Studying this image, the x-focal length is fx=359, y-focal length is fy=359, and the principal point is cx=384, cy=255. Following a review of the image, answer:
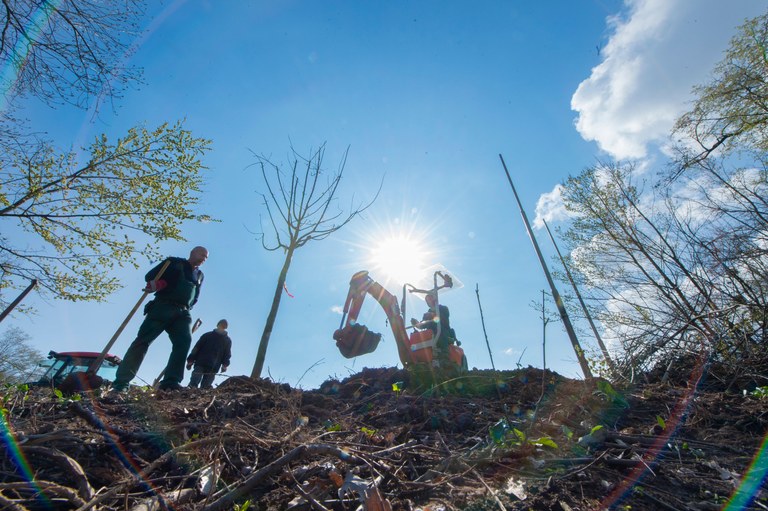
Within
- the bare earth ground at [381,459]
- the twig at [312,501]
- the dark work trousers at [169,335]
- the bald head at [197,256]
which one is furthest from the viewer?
the bald head at [197,256]

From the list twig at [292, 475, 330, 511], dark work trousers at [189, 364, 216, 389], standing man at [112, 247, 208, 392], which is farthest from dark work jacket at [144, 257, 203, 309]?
twig at [292, 475, 330, 511]

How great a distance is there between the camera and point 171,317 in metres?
4.71

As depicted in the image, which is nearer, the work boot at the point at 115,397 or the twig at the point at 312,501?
the twig at the point at 312,501

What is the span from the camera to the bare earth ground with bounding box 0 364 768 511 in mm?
1573

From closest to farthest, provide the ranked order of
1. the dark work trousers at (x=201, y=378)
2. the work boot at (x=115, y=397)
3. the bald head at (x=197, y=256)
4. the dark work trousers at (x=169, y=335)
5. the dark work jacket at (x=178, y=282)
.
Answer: the work boot at (x=115, y=397) → the dark work trousers at (x=169, y=335) → the dark work jacket at (x=178, y=282) → the bald head at (x=197, y=256) → the dark work trousers at (x=201, y=378)

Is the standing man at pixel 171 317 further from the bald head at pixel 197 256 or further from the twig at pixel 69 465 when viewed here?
the twig at pixel 69 465

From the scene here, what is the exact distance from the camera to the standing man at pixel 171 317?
4.51 meters

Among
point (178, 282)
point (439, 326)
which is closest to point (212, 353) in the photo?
point (178, 282)

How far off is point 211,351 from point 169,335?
6.91ft

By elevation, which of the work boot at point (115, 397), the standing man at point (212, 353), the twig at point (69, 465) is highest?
the standing man at point (212, 353)

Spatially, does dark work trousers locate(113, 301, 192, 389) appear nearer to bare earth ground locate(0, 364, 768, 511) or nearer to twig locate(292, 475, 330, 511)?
bare earth ground locate(0, 364, 768, 511)

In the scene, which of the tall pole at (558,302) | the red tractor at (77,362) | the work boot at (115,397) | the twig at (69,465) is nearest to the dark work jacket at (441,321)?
the tall pole at (558,302)

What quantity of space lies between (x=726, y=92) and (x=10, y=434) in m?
14.7

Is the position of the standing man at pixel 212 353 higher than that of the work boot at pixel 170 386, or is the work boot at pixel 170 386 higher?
the standing man at pixel 212 353
